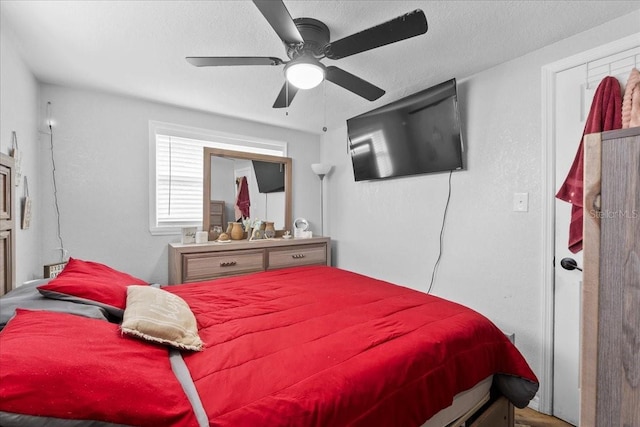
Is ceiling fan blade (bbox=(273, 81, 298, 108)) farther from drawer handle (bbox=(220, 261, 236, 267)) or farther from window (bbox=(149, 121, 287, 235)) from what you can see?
drawer handle (bbox=(220, 261, 236, 267))

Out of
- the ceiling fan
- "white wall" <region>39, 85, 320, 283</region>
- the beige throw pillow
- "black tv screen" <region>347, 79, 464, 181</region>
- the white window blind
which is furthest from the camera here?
the white window blind

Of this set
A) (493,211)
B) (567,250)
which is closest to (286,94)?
(493,211)

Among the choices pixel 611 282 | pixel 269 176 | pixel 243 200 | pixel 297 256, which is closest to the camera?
pixel 611 282

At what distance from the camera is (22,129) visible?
2025 millimetres

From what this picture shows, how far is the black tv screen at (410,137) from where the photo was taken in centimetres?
238

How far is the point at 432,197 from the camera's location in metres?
2.68

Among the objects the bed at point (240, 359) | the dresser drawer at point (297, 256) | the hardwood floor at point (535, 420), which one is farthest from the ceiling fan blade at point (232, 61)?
the hardwood floor at point (535, 420)

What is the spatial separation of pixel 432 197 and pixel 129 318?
242cm

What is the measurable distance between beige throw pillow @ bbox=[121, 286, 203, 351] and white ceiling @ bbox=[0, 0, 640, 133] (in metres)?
1.51

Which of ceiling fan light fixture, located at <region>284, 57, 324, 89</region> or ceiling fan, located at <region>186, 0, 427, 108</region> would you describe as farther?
ceiling fan light fixture, located at <region>284, 57, 324, 89</region>

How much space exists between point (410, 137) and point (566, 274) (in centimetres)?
156

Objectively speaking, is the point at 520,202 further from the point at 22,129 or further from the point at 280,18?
the point at 22,129

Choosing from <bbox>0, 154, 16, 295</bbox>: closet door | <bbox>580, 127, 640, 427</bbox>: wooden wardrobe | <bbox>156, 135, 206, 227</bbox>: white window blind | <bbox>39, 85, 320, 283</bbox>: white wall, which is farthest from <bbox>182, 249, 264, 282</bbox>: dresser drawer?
<bbox>580, 127, 640, 427</bbox>: wooden wardrobe

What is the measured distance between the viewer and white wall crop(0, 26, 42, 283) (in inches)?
67.0
